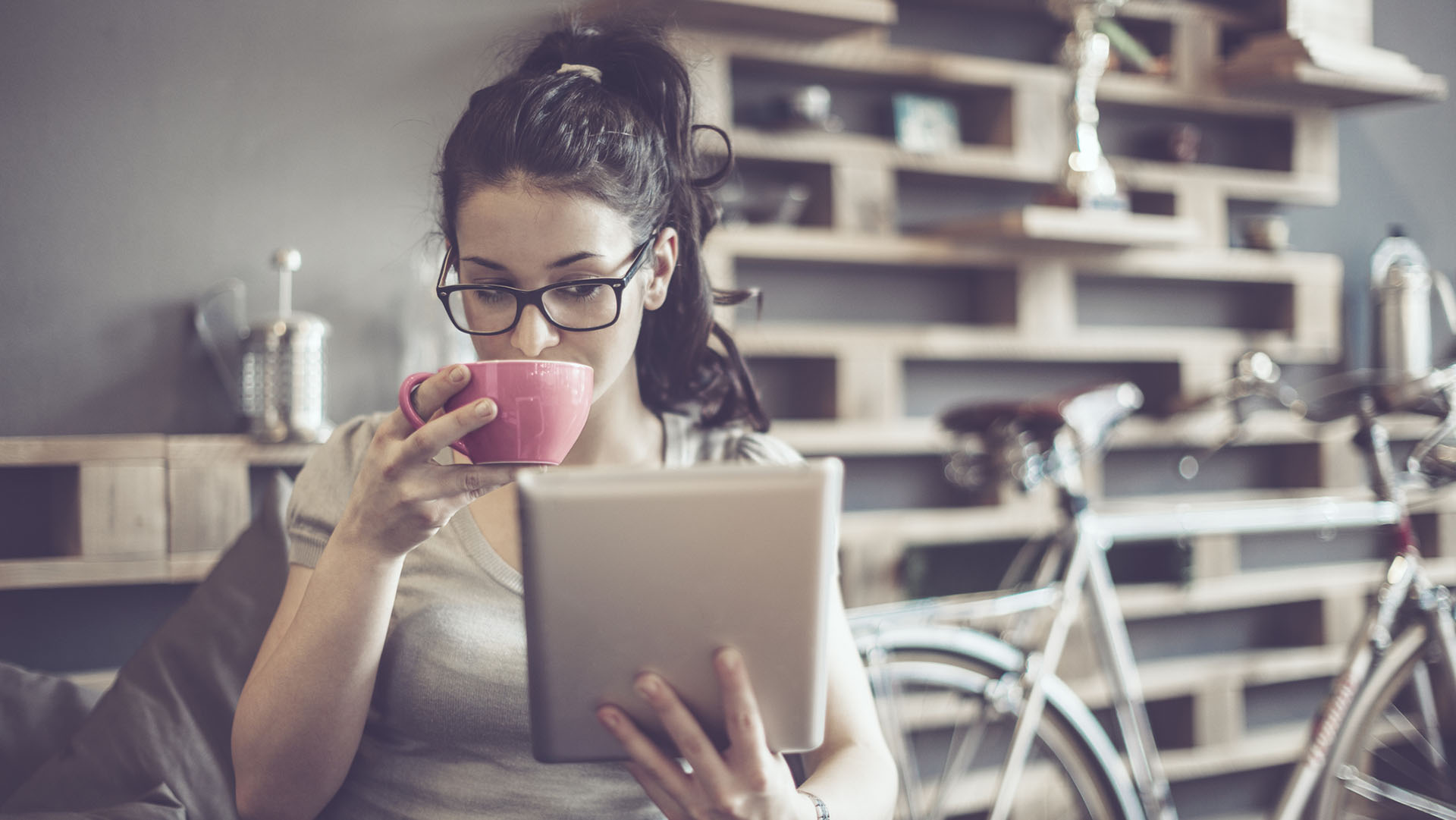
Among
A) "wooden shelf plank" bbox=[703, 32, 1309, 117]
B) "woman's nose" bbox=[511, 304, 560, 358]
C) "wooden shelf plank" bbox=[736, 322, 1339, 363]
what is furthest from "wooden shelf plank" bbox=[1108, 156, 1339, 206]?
"woman's nose" bbox=[511, 304, 560, 358]

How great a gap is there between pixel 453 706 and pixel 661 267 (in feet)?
1.67

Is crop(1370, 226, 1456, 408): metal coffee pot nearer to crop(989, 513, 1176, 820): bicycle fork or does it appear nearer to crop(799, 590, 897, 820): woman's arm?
crop(989, 513, 1176, 820): bicycle fork

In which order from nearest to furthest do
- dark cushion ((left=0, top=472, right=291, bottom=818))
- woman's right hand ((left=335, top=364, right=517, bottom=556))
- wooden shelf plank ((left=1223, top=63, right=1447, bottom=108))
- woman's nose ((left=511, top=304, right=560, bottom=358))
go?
1. woman's right hand ((left=335, top=364, right=517, bottom=556))
2. woman's nose ((left=511, top=304, right=560, bottom=358))
3. dark cushion ((left=0, top=472, right=291, bottom=818))
4. wooden shelf plank ((left=1223, top=63, right=1447, bottom=108))

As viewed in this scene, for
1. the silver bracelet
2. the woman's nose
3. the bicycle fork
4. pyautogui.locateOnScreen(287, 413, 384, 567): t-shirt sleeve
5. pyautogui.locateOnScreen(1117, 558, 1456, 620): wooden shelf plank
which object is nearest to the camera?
the silver bracelet

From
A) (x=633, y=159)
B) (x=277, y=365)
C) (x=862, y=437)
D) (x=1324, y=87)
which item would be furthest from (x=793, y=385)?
(x=1324, y=87)

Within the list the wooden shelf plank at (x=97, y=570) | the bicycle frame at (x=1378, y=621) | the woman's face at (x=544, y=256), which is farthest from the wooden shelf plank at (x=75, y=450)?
the bicycle frame at (x=1378, y=621)

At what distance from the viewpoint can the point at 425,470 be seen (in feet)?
2.59

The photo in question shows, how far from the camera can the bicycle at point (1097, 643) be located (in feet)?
6.10

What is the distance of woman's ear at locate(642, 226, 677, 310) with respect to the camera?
117 centimetres

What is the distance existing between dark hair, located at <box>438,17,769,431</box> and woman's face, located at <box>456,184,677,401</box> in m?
0.02

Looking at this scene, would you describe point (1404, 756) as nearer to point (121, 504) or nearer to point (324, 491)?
point (324, 491)

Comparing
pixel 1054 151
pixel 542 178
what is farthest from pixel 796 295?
pixel 542 178

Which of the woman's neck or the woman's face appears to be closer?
the woman's face

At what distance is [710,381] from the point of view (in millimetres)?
1298
